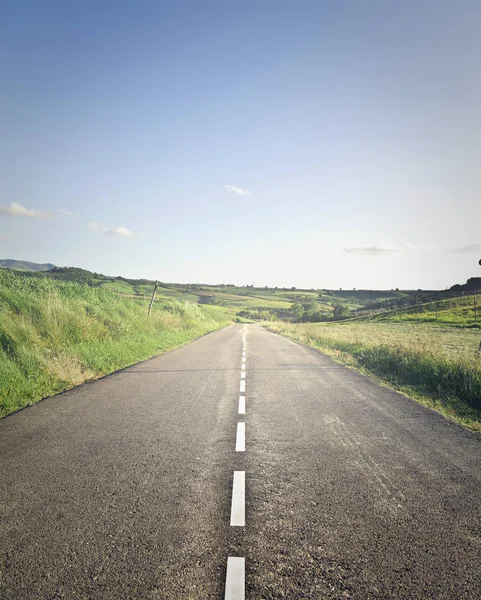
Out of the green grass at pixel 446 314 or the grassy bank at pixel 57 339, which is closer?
the grassy bank at pixel 57 339

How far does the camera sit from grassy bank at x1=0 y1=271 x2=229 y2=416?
317 inches

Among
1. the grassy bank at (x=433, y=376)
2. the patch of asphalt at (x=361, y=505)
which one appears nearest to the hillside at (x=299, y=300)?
the grassy bank at (x=433, y=376)

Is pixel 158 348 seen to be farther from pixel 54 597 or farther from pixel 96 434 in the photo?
pixel 54 597

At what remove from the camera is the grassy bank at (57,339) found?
8.05 m

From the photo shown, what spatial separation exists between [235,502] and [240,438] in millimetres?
1915

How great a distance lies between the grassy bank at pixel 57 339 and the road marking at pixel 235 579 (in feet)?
18.4

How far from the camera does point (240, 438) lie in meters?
5.51

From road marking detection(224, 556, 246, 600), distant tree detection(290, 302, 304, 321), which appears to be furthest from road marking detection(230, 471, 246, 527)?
distant tree detection(290, 302, 304, 321)

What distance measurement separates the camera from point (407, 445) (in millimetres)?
5258

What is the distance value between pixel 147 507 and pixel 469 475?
3.86 metres

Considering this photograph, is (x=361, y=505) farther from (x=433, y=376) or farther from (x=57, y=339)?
(x=57, y=339)

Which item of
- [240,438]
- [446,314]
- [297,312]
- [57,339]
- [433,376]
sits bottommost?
[297,312]

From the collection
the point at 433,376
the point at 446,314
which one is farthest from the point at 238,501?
the point at 446,314

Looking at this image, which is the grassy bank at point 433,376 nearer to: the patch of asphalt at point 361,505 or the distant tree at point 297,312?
the patch of asphalt at point 361,505
